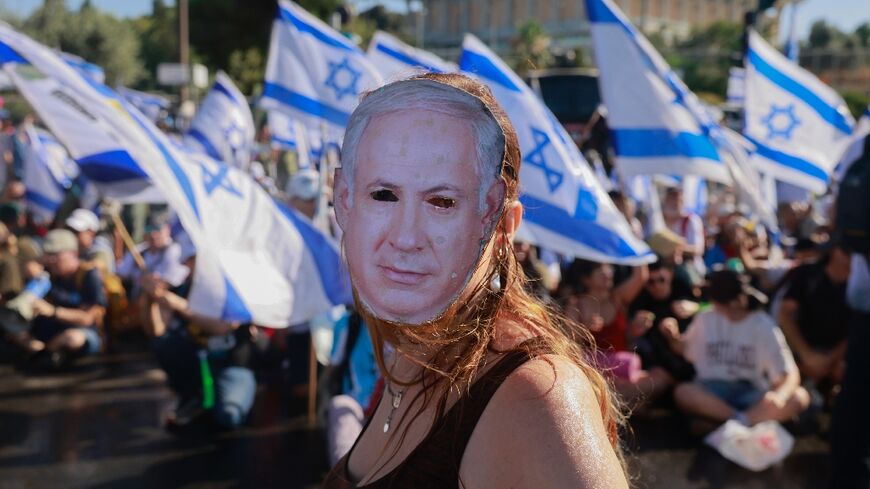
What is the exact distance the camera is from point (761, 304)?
555 cm

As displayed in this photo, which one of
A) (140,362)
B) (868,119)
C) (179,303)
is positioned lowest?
(140,362)

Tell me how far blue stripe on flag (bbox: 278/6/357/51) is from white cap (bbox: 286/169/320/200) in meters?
1.22

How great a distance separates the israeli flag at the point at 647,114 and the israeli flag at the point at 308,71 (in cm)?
203

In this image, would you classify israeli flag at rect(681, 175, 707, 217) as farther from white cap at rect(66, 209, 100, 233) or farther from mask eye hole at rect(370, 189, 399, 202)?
mask eye hole at rect(370, 189, 399, 202)

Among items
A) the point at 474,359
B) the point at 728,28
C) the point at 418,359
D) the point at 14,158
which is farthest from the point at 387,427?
the point at 728,28

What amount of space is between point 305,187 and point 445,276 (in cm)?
529

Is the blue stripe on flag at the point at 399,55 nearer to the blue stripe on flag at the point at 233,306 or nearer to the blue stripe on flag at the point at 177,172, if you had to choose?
the blue stripe on flag at the point at 177,172

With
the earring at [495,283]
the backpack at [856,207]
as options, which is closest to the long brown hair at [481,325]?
the earring at [495,283]

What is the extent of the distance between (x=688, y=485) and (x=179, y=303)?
341cm

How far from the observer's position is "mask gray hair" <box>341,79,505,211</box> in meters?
1.40

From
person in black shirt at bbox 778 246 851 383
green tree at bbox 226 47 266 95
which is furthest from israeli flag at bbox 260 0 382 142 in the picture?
green tree at bbox 226 47 266 95

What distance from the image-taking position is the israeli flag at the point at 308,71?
7176 mm

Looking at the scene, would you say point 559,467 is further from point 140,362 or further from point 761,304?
point 140,362

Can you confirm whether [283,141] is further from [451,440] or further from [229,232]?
[451,440]
